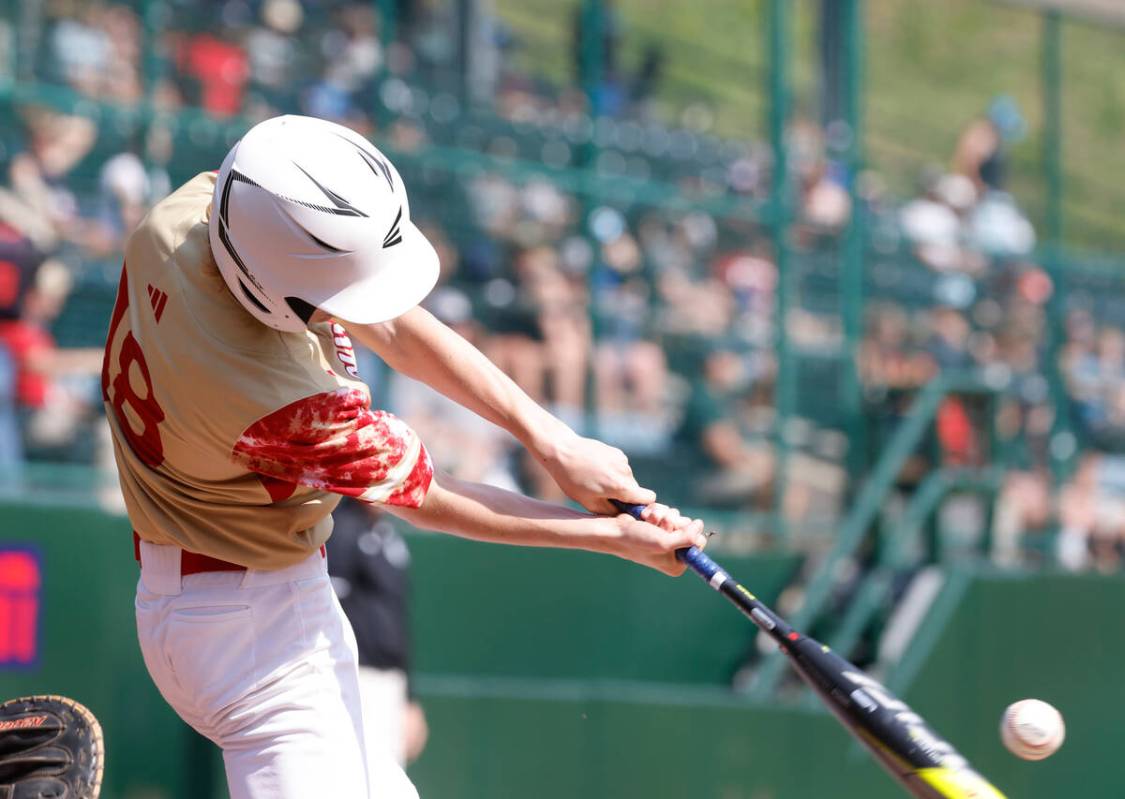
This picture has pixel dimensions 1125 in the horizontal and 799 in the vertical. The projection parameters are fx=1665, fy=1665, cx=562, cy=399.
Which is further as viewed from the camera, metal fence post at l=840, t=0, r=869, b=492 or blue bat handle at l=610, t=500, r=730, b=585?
metal fence post at l=840, t=0, r=869, b=492

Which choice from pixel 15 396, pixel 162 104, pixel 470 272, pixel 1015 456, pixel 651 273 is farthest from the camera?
pixel 1015 456

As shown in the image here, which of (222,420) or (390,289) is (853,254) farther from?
(222,420)

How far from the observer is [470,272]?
866 cm

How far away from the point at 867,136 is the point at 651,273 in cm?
250

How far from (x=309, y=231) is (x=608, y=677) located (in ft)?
19.1

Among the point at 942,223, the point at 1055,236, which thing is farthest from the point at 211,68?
the point at 1055,236

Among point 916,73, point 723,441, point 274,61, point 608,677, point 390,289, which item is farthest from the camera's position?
point 916,73

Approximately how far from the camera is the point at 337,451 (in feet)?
12.0

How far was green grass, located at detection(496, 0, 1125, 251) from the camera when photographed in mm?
10336

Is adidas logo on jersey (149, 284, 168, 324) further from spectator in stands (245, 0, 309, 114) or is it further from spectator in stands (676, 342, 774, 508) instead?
spectator in stands (676, 342, 774, 508)

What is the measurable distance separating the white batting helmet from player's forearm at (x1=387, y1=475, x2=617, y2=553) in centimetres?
56

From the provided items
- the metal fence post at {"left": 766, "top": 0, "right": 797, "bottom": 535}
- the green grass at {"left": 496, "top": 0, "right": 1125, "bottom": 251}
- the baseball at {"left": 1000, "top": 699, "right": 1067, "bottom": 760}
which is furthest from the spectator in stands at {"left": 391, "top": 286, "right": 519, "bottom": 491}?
the baseball at {"left": 1000, "top": 699, "right": 1067, "bottom": 760}

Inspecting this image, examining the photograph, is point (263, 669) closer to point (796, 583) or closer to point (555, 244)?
point (555, 244)

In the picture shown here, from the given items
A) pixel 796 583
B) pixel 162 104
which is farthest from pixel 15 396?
pixel 796 583
